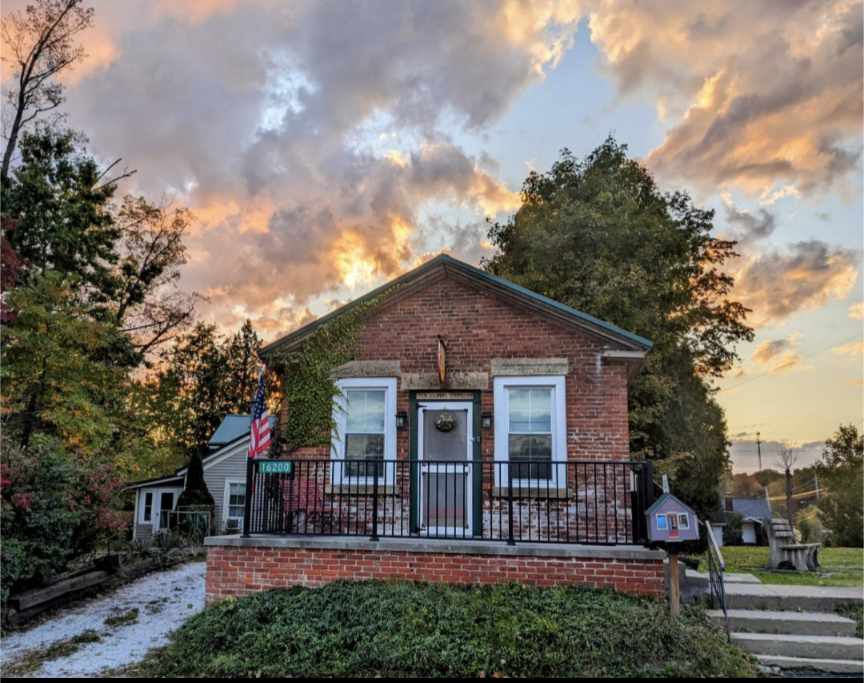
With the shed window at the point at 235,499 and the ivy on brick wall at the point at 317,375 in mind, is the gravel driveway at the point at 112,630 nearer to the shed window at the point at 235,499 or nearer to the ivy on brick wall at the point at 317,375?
the ivy on brick wall at the point at 317,375

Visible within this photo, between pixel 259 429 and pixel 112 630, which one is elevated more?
pixel 259 429

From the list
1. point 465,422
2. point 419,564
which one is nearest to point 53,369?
point 465,422

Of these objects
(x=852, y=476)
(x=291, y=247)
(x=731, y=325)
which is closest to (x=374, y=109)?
(x=291, y=247)

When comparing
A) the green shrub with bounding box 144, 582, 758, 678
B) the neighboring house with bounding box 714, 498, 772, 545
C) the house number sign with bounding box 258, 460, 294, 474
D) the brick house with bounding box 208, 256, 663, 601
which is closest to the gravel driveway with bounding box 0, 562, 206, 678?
the green shrub with bounding box 144, 582, 758, 678

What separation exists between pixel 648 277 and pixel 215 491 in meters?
18.2

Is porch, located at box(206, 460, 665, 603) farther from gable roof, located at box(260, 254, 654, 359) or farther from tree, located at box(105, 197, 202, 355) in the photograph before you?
tree, located at box(105, 197, 202, 355)

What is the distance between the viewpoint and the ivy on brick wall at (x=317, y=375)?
9.43 m

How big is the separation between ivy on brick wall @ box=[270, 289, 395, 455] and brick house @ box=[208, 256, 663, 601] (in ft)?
0.41

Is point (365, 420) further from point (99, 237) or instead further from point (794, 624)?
point (99, 237)

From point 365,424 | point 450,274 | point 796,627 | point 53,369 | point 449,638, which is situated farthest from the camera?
point 53,369

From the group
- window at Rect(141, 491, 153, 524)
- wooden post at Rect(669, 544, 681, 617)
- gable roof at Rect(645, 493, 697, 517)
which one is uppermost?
gable roof at Rect(645, 493, 697, 517)

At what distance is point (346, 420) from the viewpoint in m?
9.52

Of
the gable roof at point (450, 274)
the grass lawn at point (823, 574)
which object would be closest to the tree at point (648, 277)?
the grass lawn at point (823, 574)

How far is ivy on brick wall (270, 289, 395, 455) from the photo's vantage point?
30.9ft
